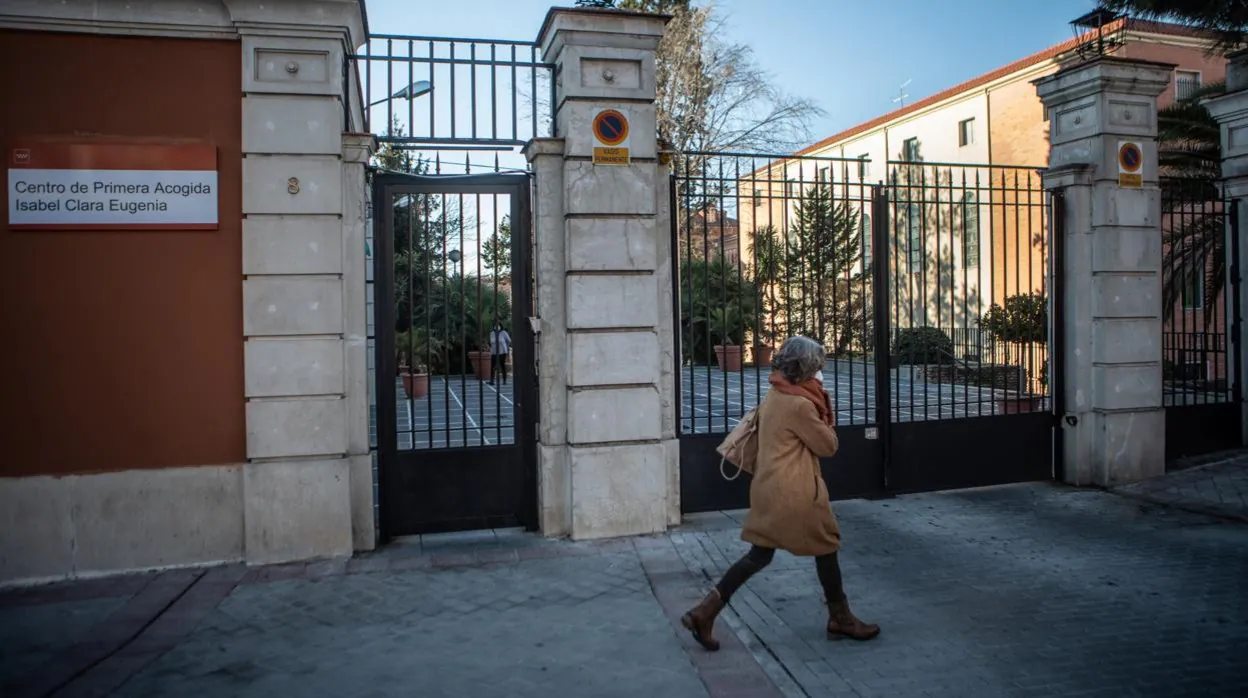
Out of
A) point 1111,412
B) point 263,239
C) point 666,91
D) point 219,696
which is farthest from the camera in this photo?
point 666,91

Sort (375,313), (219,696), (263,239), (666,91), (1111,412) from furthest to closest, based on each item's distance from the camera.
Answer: (666,91), (1111,412), (375,313), (263,239), (219,696)

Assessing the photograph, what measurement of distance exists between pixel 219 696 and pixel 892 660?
10.8 ft

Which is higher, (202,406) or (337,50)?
(337,50)

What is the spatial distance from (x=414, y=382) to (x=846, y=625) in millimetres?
3912

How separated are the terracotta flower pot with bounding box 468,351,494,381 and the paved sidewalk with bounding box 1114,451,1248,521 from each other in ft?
19.5

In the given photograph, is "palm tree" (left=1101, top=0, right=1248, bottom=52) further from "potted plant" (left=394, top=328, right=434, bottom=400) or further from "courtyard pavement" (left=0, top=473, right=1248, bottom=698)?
"potted plant" (left=394, top=328, right=434, bottom=400)

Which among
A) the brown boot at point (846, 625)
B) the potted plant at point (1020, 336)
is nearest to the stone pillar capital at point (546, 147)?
the brown boot at point (846, 625)

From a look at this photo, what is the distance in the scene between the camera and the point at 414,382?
7020 millimetres

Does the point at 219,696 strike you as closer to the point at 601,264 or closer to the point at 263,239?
the point at 263,239

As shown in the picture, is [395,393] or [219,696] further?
[395,393]

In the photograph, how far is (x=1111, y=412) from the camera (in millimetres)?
8320

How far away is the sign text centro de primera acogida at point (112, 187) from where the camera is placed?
19.7 feet

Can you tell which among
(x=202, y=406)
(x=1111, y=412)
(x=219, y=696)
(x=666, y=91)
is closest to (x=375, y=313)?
(x=202, y=406)

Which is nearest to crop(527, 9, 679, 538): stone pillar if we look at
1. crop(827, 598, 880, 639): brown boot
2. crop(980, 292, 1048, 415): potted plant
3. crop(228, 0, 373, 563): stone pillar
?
crop(228, 0, 373, 563): stone pillar
